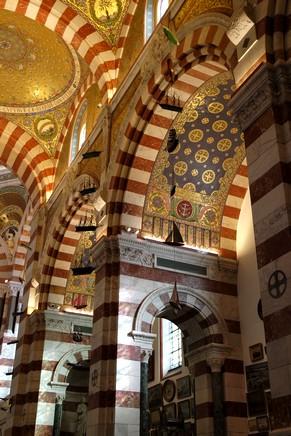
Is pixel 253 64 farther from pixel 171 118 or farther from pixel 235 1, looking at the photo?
pixel 171 118

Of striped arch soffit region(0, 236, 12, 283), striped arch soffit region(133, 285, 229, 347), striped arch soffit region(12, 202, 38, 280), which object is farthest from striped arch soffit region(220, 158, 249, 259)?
striped arch soffit region(0, 236, 12, 283)

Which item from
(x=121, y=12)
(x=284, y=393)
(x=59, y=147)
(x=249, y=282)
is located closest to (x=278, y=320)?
(x=284, y=393)

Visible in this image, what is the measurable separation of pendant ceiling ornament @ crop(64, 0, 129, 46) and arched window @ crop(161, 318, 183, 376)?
23.2ft

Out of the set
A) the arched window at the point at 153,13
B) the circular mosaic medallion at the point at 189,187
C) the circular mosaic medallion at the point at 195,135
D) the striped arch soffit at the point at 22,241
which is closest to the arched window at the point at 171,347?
the circular mosaic medallion at the point at 189,187

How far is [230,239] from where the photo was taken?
10.1 meters

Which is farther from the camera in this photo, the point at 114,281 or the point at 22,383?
the point at 22,383

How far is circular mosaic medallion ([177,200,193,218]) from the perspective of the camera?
31.8ft

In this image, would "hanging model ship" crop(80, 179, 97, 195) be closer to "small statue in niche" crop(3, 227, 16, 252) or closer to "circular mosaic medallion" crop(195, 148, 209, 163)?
"circular mosaic medallion" crop(195, 148, 209, 163)

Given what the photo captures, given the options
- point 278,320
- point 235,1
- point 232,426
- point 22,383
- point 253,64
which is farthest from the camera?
point 22,383

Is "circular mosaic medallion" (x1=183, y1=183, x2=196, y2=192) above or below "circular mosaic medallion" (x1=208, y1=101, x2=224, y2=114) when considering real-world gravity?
below

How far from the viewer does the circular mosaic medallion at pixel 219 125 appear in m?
9.24

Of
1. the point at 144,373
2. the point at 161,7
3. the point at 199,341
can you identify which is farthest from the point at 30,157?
the point at 144,373

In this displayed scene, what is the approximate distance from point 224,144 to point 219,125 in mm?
416

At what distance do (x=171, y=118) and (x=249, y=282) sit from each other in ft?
11.0
